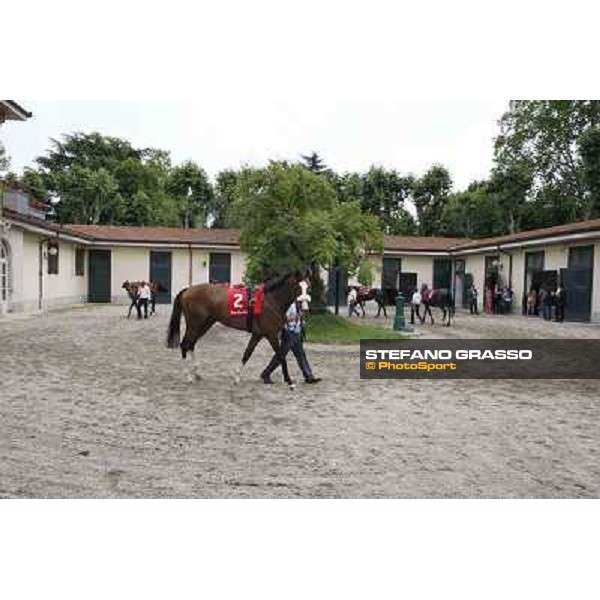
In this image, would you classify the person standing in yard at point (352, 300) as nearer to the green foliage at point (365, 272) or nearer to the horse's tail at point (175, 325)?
the green foliage at point (365, 272)

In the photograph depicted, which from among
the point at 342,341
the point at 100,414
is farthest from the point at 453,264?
the point at 100,414

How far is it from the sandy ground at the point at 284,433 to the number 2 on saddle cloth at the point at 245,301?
1.06m

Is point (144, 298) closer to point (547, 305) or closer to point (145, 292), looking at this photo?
point (145, 292)

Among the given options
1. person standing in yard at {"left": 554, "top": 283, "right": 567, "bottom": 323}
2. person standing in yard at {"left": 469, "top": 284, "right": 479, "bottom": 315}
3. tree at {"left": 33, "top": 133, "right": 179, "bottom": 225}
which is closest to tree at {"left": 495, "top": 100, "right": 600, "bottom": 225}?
person standing in yard at {"left": 554, "top": 283, "right": 567, "bottom": 323}

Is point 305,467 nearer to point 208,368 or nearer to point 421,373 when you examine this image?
point 421,373

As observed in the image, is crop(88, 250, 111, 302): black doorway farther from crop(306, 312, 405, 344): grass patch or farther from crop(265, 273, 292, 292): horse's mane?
crop(265, 273, 292, 292): horse's mane

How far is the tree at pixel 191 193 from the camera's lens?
9.45 metres

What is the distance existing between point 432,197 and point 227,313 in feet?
14.5

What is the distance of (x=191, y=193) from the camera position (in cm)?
997

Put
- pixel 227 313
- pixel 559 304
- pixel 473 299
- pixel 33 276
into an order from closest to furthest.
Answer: pixel 227 313 < pixel 473 299 < pixel 559 304 < pixel 33 276

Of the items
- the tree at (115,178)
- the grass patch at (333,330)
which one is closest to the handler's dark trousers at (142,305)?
the tree at (115,178)

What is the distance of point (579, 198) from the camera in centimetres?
1647

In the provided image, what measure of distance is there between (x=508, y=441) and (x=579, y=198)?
49.0 feet

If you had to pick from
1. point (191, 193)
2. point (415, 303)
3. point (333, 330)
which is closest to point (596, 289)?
point (415, 303)
